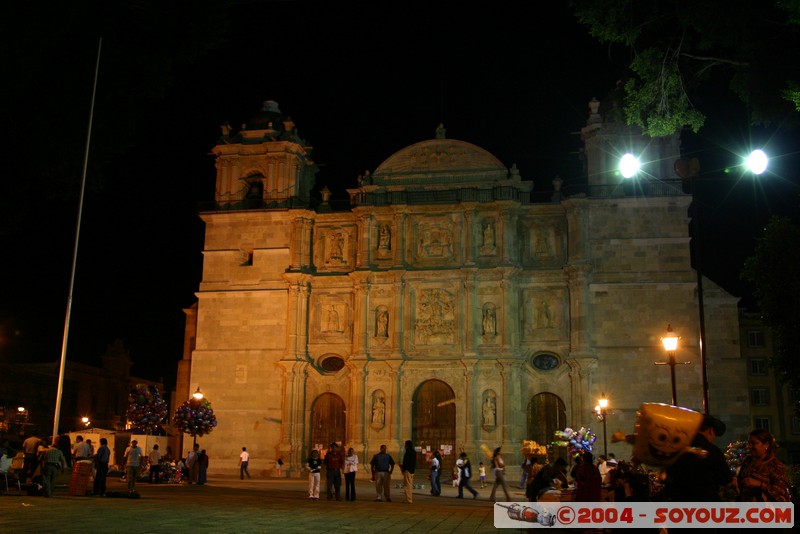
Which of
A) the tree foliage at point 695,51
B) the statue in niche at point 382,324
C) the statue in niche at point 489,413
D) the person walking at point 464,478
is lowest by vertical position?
the person walking at point 464,478

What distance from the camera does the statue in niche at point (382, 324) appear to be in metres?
35.7

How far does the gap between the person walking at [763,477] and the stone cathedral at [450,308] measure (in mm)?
26379

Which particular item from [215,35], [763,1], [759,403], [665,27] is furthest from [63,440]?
[759,403]

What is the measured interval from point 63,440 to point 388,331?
18.3m

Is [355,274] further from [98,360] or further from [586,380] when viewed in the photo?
[98,360]

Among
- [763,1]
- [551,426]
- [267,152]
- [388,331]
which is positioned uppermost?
[267,152]

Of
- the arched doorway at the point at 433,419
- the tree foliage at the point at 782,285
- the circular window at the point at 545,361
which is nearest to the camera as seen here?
the tree foliage at the point at 782,285

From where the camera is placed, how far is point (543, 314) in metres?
35.4

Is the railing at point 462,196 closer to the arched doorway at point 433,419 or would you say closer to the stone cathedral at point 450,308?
the stone cathedral at point 450,308

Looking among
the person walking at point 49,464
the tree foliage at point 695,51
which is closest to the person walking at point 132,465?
the person walking at point 49,464

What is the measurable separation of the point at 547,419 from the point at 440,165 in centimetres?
1228

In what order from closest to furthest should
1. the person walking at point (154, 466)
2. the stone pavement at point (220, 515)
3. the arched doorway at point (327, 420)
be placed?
1. the stone pavement at point (220, 515)
2. the person walking at point (154, 466)
3. the arched doorway at point (327, 420)

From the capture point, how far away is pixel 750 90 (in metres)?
14.3

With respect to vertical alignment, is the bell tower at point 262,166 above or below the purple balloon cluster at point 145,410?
above
